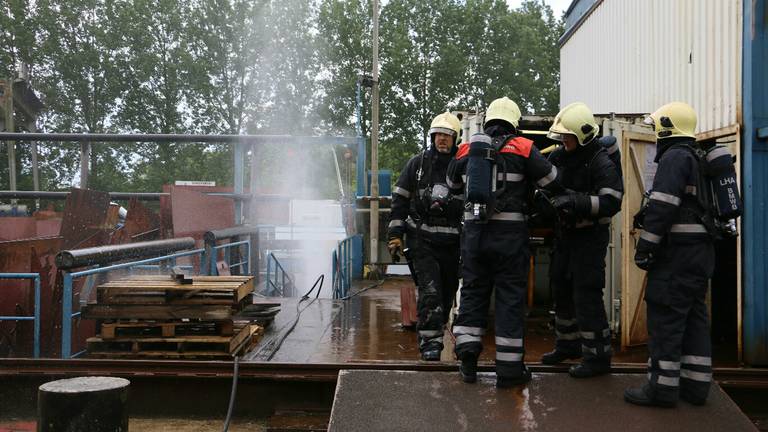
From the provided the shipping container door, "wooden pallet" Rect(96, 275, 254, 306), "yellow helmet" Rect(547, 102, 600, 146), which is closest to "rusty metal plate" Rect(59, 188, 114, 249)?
"wooden pallet" Rect(96, 275, 254, 306)

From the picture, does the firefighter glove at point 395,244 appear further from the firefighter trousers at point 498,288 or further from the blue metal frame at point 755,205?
the blue metal frame at point 755,205

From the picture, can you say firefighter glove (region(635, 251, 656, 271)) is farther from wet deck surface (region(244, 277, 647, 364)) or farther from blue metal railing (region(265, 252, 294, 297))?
blue metal railing (region(265, 252, 294, 297))

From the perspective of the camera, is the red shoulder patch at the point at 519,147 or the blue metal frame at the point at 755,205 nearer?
the red shoulder patch at the point at 519,147

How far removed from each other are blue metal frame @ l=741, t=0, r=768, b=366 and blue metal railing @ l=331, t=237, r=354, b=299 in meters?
5.82

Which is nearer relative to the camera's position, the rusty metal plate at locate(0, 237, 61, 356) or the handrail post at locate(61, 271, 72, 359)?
the handrail post at locate(61, 271, 72, 359)

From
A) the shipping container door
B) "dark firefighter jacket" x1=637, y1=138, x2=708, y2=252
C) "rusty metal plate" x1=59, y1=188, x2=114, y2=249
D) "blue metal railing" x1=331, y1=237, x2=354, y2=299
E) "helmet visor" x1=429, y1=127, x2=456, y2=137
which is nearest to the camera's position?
"dark firefighter jacket" x1=637, y1=138, x2=708, y2=252

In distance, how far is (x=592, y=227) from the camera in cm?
476

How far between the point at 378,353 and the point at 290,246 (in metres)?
8.89

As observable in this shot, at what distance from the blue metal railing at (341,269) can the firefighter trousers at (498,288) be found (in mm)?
5480

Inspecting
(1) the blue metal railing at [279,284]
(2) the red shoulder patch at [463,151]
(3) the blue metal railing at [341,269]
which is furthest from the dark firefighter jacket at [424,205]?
(1) the blue metal railing at [279,284]

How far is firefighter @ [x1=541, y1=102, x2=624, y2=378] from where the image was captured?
15.3 ft

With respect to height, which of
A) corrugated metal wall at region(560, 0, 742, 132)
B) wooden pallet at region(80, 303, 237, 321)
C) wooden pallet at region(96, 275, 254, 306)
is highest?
corrugated metal wall at region(560, 0, 742, 132)

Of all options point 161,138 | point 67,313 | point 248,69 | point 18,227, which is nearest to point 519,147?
point 67,313

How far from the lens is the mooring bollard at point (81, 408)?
13.2 ft
